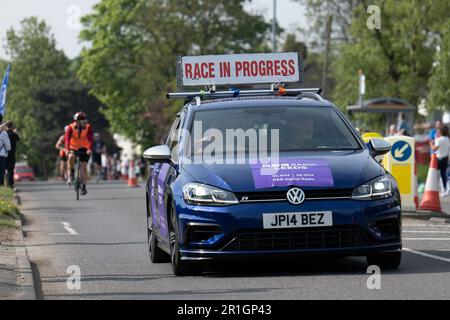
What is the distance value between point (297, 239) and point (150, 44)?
69991 millimetres

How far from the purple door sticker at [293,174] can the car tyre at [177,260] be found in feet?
2.75

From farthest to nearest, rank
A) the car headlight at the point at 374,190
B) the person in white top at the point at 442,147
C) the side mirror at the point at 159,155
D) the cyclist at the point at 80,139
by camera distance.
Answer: the person in white top at the point at 442,147
the cyclist at the point at 80,139
the side mirror at the point at 159,155
the car headlight at the point at 374,190

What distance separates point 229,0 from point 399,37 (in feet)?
71.4

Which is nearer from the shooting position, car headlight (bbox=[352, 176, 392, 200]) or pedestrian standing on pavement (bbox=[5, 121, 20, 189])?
car headlight (bbox=[352, 176, 392, 200])

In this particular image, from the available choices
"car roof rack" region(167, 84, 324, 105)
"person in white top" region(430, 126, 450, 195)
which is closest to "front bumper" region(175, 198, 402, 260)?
"car roof rack" region(167, 84, 324, 105)

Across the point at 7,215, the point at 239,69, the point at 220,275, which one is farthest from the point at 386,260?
the point at 7,215

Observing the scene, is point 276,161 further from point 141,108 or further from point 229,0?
point 141,108

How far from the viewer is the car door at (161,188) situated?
11758mm

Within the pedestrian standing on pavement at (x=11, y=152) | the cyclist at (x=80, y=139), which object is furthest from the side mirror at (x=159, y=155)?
the pedestrian standing on pavement at (x=11, y=152)

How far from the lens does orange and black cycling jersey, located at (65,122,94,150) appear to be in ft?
92.2

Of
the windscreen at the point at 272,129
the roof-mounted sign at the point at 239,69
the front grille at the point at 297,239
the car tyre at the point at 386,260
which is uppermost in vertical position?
the roof-mounted sign at the point at 239,69

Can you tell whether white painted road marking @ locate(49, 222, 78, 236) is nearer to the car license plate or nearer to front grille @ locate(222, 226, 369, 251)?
front grille @ locate(222, 226, 369, 251)

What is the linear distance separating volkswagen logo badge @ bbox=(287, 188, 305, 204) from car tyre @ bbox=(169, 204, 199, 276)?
1044 millimetres

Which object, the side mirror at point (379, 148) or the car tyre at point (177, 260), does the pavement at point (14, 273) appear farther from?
the side mirror at point (379, 148)
